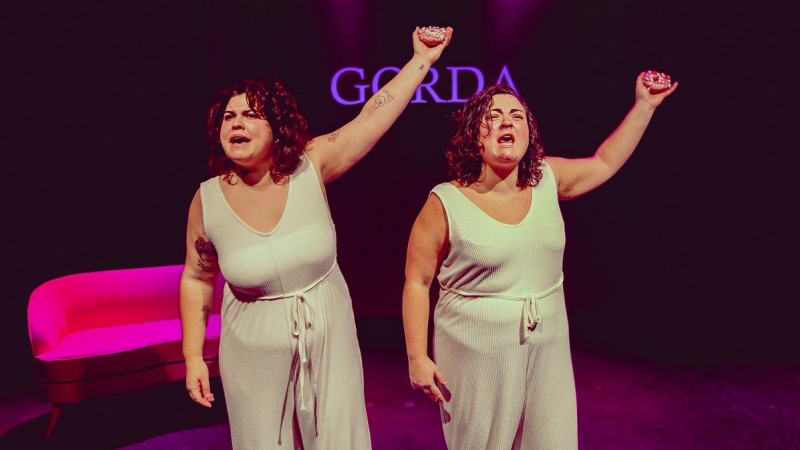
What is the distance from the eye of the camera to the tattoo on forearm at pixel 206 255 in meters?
1.88

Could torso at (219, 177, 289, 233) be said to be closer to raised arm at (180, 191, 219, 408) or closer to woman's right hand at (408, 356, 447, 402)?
raised arm at (180, 191, 219, 408)

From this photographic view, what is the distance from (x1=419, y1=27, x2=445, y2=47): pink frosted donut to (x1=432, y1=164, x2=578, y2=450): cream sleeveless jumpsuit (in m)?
0.45

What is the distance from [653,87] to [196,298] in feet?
5.19

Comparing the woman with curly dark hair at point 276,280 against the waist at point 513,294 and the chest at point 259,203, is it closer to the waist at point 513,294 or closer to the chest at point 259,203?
the chest at point 259,203

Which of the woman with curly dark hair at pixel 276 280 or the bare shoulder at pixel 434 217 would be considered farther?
the bare shoulder at pixel 434 217

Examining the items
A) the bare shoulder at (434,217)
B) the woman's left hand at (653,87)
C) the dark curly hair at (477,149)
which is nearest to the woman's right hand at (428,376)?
the bare shoulder at (434,217)

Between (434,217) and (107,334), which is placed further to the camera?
(107,334)

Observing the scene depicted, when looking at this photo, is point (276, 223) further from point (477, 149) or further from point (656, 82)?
point (656, 82)

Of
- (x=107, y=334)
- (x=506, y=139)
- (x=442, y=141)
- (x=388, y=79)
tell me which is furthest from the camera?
(x=442, y=141)

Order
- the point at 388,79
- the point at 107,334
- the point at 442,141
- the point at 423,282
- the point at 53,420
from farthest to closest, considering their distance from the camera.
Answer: the point at 442,141 < the point at 388,79 < the point at 107,334 < the point at 53,420 < the point at 423,282

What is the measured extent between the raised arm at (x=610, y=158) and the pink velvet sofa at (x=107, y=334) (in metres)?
2.35

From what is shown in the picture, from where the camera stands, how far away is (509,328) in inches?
73.9

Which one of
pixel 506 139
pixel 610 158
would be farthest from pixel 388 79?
pixel 506 139

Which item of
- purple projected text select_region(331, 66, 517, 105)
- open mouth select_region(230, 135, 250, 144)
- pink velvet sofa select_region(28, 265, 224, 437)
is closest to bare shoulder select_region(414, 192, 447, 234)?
open mouth select_region(230, 135, 250, 144)
